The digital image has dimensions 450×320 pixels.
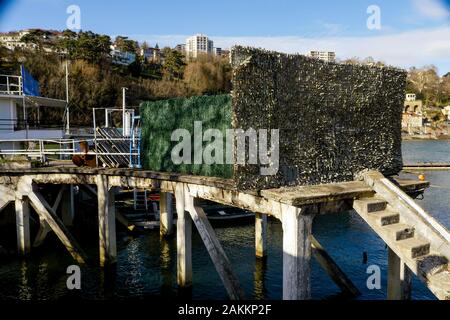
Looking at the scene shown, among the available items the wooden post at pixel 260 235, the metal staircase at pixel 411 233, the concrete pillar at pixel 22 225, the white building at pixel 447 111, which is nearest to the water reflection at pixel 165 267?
the wooden post at pixel 260 235

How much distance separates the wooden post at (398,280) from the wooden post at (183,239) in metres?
6.29

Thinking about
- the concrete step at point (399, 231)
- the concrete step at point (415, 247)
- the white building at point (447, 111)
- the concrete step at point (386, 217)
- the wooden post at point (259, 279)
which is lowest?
the wooden post at point (259, 279)

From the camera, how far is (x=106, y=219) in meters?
16.5

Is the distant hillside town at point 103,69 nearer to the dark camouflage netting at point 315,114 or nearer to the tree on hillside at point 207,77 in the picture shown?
the tree on hillside at point 207,77

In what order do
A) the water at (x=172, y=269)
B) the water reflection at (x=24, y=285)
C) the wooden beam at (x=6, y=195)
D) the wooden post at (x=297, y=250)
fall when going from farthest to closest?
the wooden beam at (x=6, y=195), the water at (x=172, y=269), the water reflection at (x=24, y=285), the wooden post at (x=297, y=250)

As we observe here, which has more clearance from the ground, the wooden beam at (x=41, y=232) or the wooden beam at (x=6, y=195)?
the wooden beam at (x=6, y=195)

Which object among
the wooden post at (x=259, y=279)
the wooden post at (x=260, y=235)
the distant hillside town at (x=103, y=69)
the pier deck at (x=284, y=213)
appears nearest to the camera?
the pier deck at (x=284, y=213)

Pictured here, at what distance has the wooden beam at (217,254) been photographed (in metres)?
11.9

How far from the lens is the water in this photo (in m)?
15.2

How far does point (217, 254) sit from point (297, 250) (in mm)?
3711

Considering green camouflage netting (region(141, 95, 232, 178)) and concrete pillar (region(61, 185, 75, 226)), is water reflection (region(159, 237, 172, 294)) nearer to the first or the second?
green camouflage netting (region(141, 95, 232, 178))

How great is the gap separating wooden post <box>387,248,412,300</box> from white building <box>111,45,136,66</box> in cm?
9039

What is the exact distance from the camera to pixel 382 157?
11953 mm
